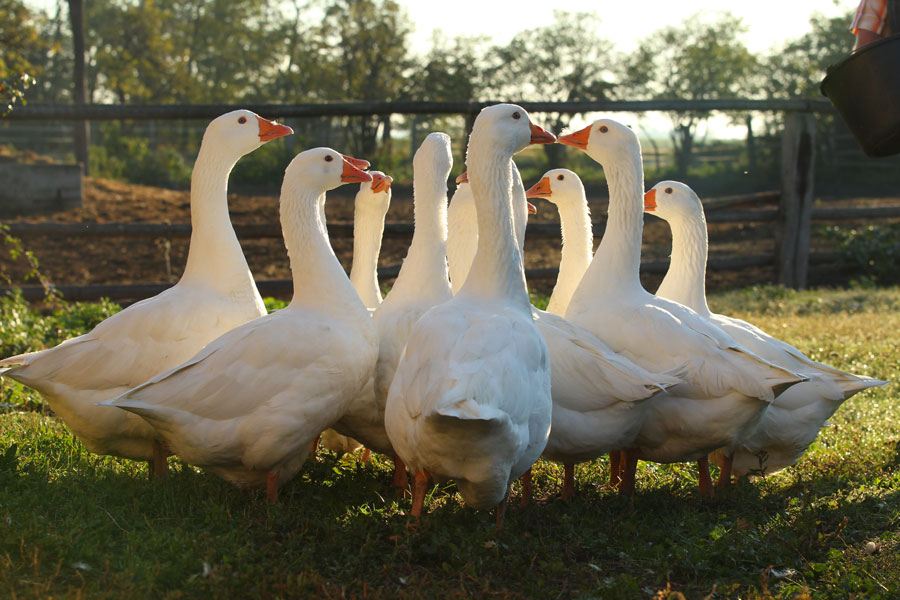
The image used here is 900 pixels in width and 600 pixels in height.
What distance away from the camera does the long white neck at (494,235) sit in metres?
4.16

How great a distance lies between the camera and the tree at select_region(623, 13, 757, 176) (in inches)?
800

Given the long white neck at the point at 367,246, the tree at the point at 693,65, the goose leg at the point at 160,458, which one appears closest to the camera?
the goose leg at the point at 160,458

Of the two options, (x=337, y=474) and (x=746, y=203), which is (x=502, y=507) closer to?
(x=337, y=474)

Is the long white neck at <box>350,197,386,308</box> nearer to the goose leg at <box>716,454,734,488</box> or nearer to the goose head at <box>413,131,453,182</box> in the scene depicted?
the goose head at <box>413,131,453,182</box>

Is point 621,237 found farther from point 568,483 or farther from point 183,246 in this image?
point 183,246

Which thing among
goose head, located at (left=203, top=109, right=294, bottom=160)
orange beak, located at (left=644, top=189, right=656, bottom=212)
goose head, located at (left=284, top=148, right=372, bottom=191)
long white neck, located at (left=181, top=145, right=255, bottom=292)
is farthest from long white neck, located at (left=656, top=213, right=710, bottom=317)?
long white neck, located at (left=181, top=145, right=255, bottom=292)

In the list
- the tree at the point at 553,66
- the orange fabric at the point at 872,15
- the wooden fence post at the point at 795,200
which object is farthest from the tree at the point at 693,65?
the orange fabric at the point at 872,15

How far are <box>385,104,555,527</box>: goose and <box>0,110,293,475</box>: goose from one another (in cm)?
140

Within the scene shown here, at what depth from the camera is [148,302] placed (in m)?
4.75

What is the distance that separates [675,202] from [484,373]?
291 cm

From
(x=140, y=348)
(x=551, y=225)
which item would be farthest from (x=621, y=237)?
(x=551, y=225)

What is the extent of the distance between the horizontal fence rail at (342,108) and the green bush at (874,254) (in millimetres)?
2642

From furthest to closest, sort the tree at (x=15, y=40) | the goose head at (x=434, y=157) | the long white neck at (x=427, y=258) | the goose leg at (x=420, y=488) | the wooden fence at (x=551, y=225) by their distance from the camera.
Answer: the tree at (x=15, y=40), the wooden fence at (x=551, y=225), the goose head at (x=434, y=157), the long white neck at (x=427, y=258), the goose leg at (x=420, y=488)

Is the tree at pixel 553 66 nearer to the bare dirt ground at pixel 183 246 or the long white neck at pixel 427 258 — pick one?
the bare dirt ground at pixel 183 246
